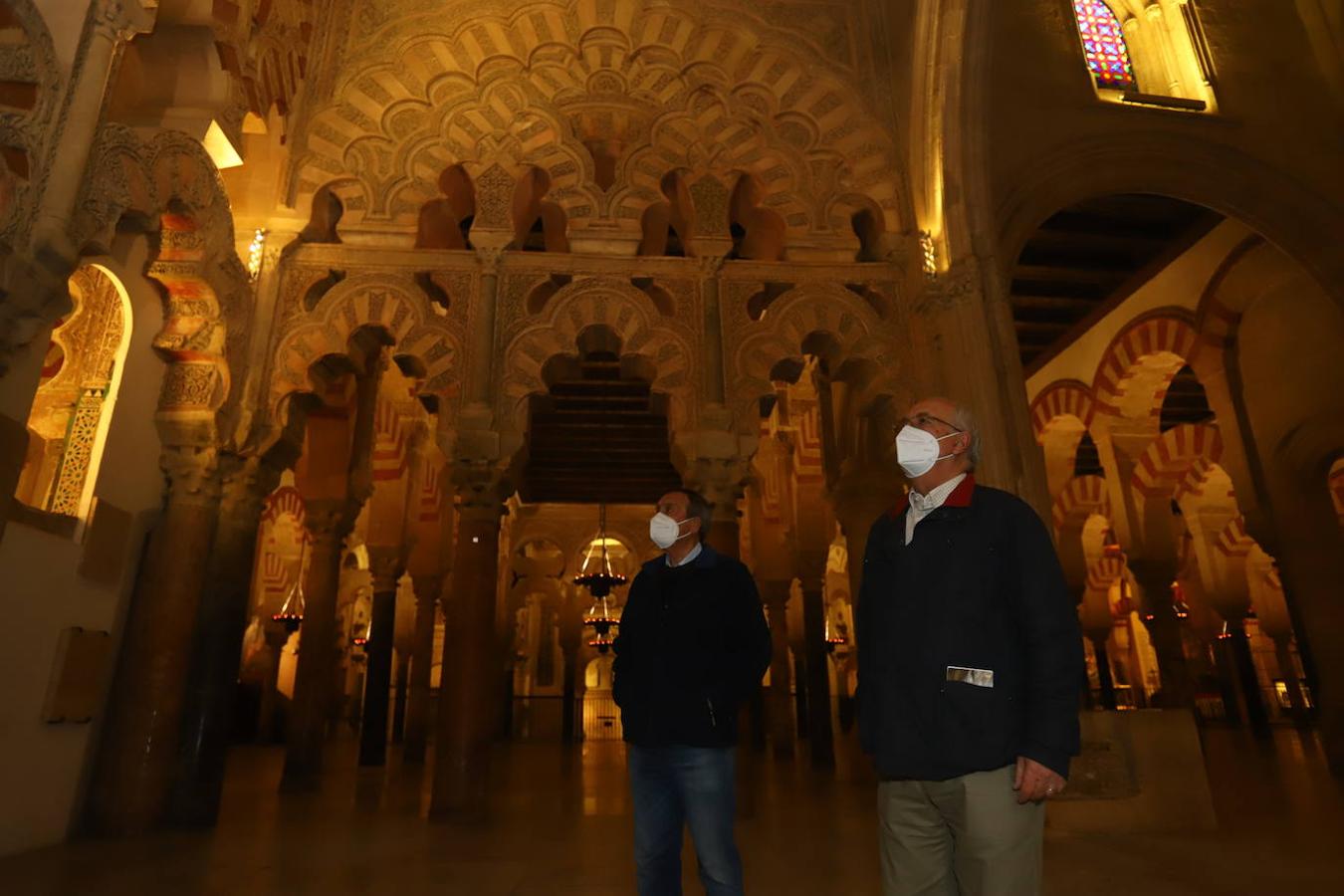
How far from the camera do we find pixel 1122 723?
4.17 meters

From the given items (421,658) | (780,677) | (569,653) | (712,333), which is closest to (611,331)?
(712,333)

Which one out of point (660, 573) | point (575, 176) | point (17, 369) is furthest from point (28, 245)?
point (575, 176)

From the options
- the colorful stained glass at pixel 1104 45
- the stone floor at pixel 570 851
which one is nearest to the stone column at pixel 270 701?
the stone floor at pixel 570 851

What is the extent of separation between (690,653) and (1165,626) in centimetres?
912

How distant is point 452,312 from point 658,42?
8.34ft

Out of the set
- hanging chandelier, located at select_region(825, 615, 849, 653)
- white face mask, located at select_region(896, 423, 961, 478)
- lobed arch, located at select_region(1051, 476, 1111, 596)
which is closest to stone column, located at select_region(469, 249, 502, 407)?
white face mask, located at select_region(896, 423, 961, 478)

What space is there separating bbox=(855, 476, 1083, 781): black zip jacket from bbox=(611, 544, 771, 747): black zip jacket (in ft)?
1.76

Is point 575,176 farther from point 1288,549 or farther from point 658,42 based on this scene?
point 1288,549

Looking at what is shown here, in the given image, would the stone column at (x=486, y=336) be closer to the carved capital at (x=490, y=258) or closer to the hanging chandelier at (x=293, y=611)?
the carved capital at (x=490, y=258)

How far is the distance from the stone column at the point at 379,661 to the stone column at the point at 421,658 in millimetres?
554

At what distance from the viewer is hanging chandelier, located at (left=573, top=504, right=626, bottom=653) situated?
10016mm

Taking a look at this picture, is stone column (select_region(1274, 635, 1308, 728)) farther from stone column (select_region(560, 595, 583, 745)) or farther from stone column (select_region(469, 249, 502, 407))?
stone column (select_region(469, 249, 502, 407))

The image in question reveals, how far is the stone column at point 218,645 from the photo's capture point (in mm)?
4465

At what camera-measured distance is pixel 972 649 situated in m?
1.55
